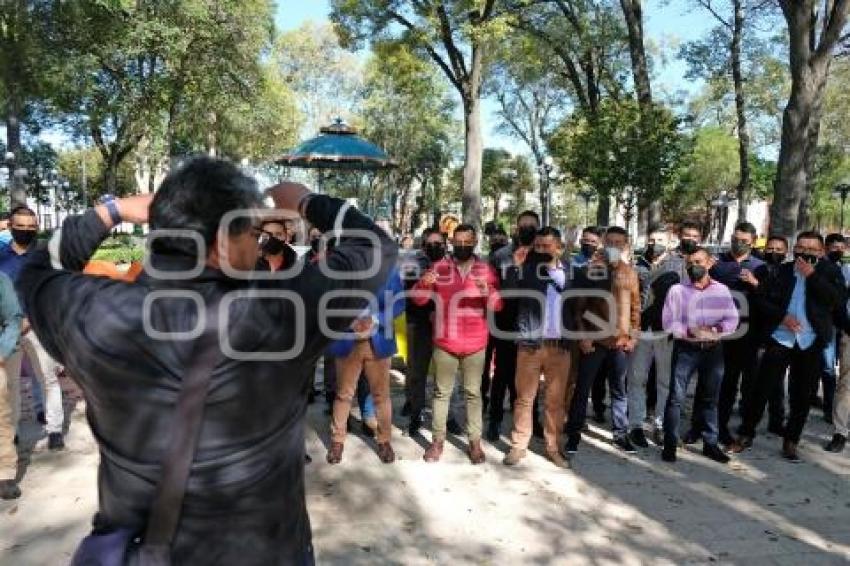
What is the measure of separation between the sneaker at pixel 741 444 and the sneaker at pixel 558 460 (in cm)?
164

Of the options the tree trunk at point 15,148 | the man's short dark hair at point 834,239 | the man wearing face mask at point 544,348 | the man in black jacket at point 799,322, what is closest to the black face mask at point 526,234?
the man wearing face mask at point 544,348

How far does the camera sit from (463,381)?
6.09m

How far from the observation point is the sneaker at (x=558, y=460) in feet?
19.8

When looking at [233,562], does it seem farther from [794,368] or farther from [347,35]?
[347,35]

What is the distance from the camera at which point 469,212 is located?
19688 millimetres

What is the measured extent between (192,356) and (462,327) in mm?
4517

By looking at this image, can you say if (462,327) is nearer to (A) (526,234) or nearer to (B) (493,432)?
(B) (493,432)

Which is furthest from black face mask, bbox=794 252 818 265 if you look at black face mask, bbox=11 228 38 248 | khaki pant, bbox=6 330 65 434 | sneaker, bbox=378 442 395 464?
black face mask, bbox=11 228 38 248

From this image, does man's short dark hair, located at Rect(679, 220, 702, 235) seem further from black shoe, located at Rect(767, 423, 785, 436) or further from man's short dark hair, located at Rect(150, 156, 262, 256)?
man's short dark hair, located at Rect(150, 156, 262, 256)

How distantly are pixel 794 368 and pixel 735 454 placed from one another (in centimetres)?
94

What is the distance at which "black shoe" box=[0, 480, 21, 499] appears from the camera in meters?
5.00

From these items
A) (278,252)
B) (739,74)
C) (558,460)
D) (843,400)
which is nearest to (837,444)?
(843,400)

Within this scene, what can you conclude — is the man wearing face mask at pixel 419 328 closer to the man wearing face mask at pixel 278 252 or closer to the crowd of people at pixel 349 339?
the crowd of people at pixel 349 339

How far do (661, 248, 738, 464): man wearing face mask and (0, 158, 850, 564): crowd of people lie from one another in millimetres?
19
